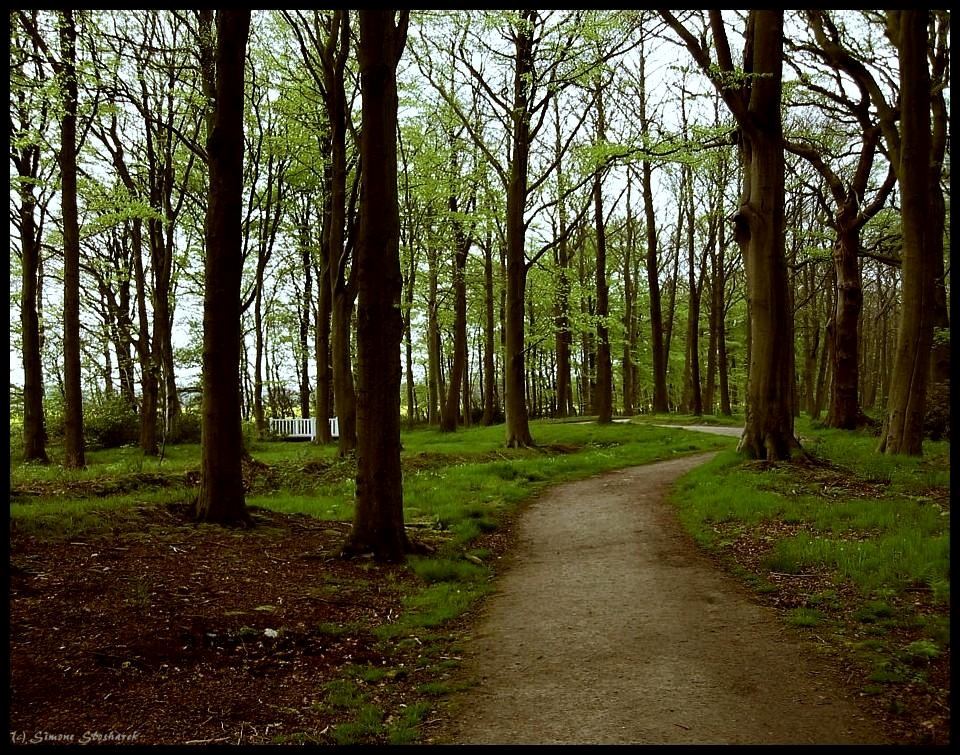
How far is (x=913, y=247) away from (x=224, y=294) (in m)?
11.5

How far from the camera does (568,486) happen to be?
12.6m

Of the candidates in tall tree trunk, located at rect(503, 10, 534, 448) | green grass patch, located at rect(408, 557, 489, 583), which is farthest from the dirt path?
tall tree trunk, located at rect(503, 10, 534, 448)

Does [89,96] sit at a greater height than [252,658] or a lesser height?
greater

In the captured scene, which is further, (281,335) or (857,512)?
(281,335)

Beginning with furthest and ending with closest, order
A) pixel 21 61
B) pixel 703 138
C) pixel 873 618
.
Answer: pixel 703 138 → pixel 21 61 → pixel 873 618

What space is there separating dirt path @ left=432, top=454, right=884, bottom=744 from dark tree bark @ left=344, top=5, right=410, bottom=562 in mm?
1530

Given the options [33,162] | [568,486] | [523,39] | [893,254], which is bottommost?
[568,486]

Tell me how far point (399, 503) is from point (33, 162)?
16.0 m

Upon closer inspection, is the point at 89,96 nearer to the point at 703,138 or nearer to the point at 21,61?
the point at 21,61

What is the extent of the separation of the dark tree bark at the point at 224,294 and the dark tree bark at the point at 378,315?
195cm

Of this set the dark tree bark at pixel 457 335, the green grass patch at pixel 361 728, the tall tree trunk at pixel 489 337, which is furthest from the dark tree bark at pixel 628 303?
the green grass patch at pixel 361 728

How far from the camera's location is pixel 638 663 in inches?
176

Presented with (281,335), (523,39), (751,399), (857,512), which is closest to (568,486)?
(751,399)

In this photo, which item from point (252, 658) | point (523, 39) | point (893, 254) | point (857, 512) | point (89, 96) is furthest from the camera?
point (893, 254)
